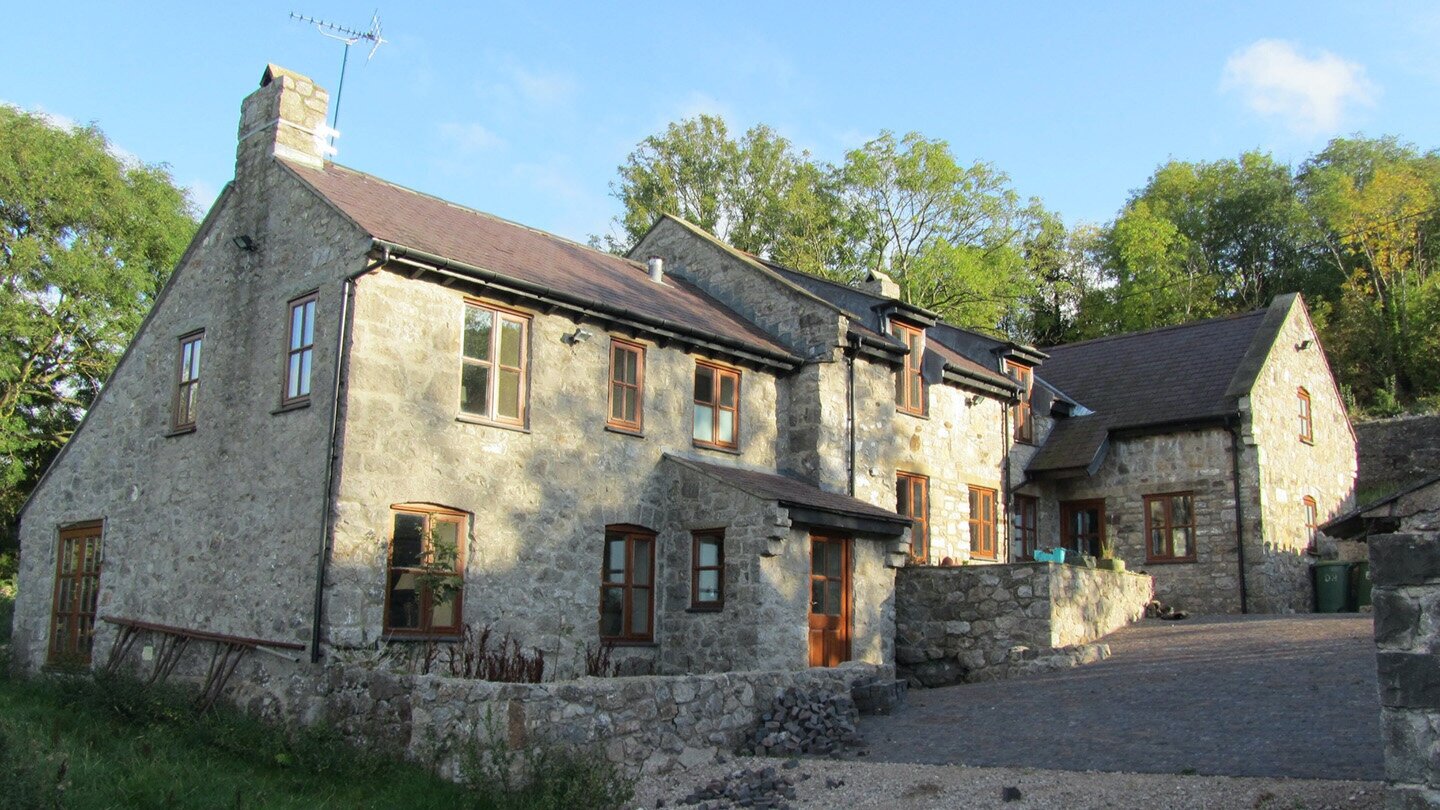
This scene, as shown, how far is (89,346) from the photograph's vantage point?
29.5 metres

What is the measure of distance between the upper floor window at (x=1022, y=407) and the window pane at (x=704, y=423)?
929 cm

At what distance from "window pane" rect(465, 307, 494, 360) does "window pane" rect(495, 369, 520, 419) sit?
39cm

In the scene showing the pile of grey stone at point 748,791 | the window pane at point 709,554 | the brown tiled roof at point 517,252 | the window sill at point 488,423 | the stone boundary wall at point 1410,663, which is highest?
the brown tiled roof at point 517,252

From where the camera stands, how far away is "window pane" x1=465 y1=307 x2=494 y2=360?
16.4m

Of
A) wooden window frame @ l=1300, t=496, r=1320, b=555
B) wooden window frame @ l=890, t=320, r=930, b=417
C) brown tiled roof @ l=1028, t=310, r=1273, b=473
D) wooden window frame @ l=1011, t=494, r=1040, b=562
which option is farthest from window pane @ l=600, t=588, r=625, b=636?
wooden window frame @ l=1300, t=496, r=1320, b=555

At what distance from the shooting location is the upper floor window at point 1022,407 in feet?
87.6

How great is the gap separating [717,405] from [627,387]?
199 cm

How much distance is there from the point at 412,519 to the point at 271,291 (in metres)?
4.19

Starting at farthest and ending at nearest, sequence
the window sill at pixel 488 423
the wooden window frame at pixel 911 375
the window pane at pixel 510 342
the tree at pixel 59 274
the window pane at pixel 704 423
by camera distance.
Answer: the tree at pixel 59 274
the wooden window frame at pixel 911 375
the window pane at pixel 704 423
the window pane at pixel 510 342
the window sill at pixel 488 423

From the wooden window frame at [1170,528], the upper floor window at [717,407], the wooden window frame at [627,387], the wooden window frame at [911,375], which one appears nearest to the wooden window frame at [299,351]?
the wooden window frame at [627,387]

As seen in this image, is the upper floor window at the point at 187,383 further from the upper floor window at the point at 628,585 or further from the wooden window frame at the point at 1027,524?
the wooden window frame at the point at 1027,524

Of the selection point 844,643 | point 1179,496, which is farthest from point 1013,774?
point 1179,496

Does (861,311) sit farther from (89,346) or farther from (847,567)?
(89,346)

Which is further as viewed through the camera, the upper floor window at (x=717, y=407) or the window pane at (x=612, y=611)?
the upper floor window at (x=717, y=407)
